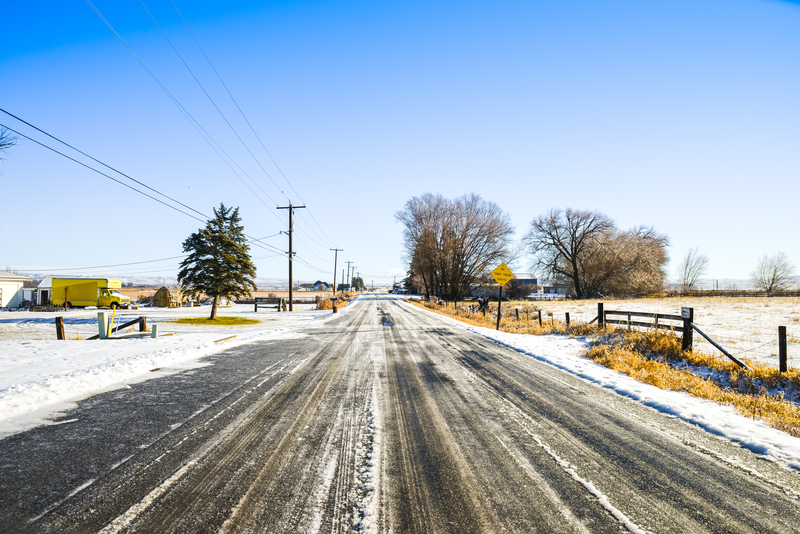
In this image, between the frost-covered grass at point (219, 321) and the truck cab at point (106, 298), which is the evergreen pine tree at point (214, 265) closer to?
the frost-covered grass at point (219, 321)

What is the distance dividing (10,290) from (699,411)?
200 ft

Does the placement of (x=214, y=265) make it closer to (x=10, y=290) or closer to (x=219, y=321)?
(x=219, y=321)

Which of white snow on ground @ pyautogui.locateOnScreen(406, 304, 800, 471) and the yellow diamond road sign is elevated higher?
the yellow diamond road sign

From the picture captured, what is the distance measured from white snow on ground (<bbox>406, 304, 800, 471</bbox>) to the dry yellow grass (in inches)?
12.0

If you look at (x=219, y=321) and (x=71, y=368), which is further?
(x=219, y=321)

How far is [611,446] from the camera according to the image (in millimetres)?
3953

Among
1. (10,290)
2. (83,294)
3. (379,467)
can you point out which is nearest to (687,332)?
(379,467)

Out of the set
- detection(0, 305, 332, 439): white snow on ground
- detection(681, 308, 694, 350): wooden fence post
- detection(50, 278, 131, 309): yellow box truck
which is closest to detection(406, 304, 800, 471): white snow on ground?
detection(681, 308, 694, 350): wooden fence post

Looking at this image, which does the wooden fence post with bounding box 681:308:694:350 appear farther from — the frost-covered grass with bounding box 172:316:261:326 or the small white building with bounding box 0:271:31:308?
the small white building with bounding box 0:271:31:308

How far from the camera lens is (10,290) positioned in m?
40.6

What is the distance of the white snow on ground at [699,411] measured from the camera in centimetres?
397

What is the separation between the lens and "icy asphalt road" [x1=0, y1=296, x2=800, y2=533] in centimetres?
260

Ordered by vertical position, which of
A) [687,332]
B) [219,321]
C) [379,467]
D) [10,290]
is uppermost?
[687,332]

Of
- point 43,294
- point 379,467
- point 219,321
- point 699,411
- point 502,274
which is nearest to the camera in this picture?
point 379,467
